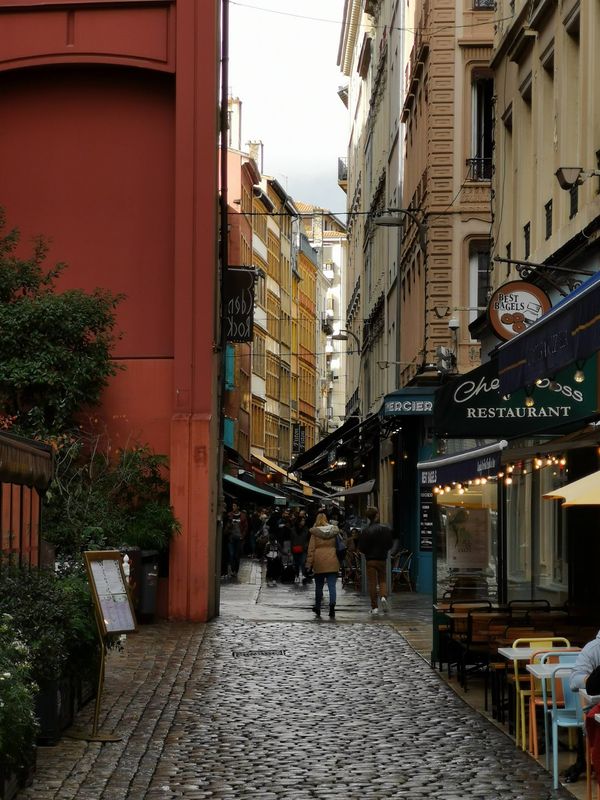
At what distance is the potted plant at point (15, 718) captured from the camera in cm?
926

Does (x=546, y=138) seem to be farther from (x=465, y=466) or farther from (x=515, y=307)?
(x=465, y=466)

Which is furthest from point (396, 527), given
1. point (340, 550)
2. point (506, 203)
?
point (506, 203)

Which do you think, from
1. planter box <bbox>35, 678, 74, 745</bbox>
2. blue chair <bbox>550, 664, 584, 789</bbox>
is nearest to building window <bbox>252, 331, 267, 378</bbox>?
planter box <bbox>35, 678, 74, 745</bbox>

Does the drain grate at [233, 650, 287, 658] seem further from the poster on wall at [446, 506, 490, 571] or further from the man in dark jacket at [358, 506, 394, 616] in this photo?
the man in dark jacket at [358, 506, 394, 616]

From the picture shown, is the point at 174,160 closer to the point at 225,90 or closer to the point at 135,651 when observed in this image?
the point at 225,90

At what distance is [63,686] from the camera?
41.6 ft

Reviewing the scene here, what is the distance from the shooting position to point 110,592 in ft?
43.9

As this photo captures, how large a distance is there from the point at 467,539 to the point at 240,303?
11344mm

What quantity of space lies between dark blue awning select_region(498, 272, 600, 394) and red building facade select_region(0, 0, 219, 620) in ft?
41.4

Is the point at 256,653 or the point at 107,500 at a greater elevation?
the point at 107,500

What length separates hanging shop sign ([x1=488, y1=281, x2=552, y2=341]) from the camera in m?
20.9

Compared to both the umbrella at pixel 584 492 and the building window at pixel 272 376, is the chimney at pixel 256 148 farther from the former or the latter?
the umbrella at pixel 584 492

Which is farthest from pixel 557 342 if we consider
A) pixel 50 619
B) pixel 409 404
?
pixel 409 404

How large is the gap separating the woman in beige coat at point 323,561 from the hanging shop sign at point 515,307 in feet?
19.8
